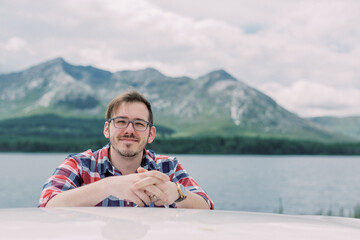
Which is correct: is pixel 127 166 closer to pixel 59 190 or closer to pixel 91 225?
pixel 59 190

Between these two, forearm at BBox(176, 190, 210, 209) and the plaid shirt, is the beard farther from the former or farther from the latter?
forearm at BBox(176, 190, 210, 209)

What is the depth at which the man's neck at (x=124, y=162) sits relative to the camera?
3715mm

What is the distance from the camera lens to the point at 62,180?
330cm

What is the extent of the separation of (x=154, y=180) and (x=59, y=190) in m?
0.87

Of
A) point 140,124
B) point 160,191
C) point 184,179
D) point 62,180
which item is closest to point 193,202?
point 160,191

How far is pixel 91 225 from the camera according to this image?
159 cm

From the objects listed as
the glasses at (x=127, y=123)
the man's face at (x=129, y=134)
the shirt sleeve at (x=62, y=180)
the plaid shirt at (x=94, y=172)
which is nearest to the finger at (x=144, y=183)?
the plaid shirt at (x=94, y=172)

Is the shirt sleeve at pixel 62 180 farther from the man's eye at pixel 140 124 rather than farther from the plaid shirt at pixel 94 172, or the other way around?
the man's eye at pixel 140 124

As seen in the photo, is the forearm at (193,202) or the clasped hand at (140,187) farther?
the forearm at (193,202)

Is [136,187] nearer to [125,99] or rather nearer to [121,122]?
[121,122]

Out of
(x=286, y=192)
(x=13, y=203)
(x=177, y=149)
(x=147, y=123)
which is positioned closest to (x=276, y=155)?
(x=177, y=149)

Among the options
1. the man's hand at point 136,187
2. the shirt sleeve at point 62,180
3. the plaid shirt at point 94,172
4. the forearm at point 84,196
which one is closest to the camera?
the forearm at point 84,196

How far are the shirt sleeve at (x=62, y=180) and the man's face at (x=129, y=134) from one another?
0.41m

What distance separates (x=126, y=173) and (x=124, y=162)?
126 millimetres
